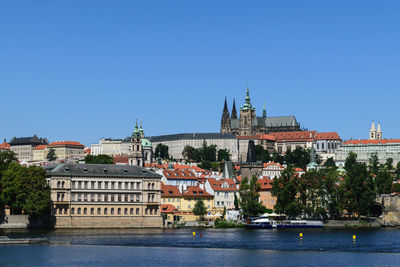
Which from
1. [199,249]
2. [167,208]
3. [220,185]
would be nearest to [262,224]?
[167,208]

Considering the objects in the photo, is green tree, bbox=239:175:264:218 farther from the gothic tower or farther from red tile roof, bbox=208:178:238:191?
the gothic tower

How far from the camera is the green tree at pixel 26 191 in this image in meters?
98.4

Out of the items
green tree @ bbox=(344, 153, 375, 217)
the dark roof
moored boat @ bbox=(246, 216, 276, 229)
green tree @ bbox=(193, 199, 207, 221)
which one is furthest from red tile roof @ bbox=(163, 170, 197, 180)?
green tree @ bbox=(344, 153, 375, 217)

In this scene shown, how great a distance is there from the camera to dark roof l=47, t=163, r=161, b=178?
343 ft

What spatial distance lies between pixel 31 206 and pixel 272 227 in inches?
1310

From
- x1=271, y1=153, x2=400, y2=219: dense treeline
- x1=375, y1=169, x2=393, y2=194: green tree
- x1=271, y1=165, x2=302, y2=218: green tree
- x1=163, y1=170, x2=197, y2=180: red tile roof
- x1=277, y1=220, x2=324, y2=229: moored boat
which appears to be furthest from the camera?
x1=163, y1=170, x2=197, y2=180: red tile roof

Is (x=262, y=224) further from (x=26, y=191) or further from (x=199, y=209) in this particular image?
(x=26, y=191)

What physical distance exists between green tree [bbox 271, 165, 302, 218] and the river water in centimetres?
1701

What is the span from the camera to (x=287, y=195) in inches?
4695

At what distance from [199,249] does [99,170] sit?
110 ft

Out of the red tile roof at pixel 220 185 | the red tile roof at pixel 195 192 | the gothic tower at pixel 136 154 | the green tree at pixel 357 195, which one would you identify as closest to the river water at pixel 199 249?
the green tree at pixel 357 195

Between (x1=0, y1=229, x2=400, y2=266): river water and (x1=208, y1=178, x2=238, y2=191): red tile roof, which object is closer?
(x1=0, y1=229, x2=400, y2=266): river water

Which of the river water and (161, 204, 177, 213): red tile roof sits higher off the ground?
(161, 204, 177, 213): red tile roof

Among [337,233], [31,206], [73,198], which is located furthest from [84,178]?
[337,233]
